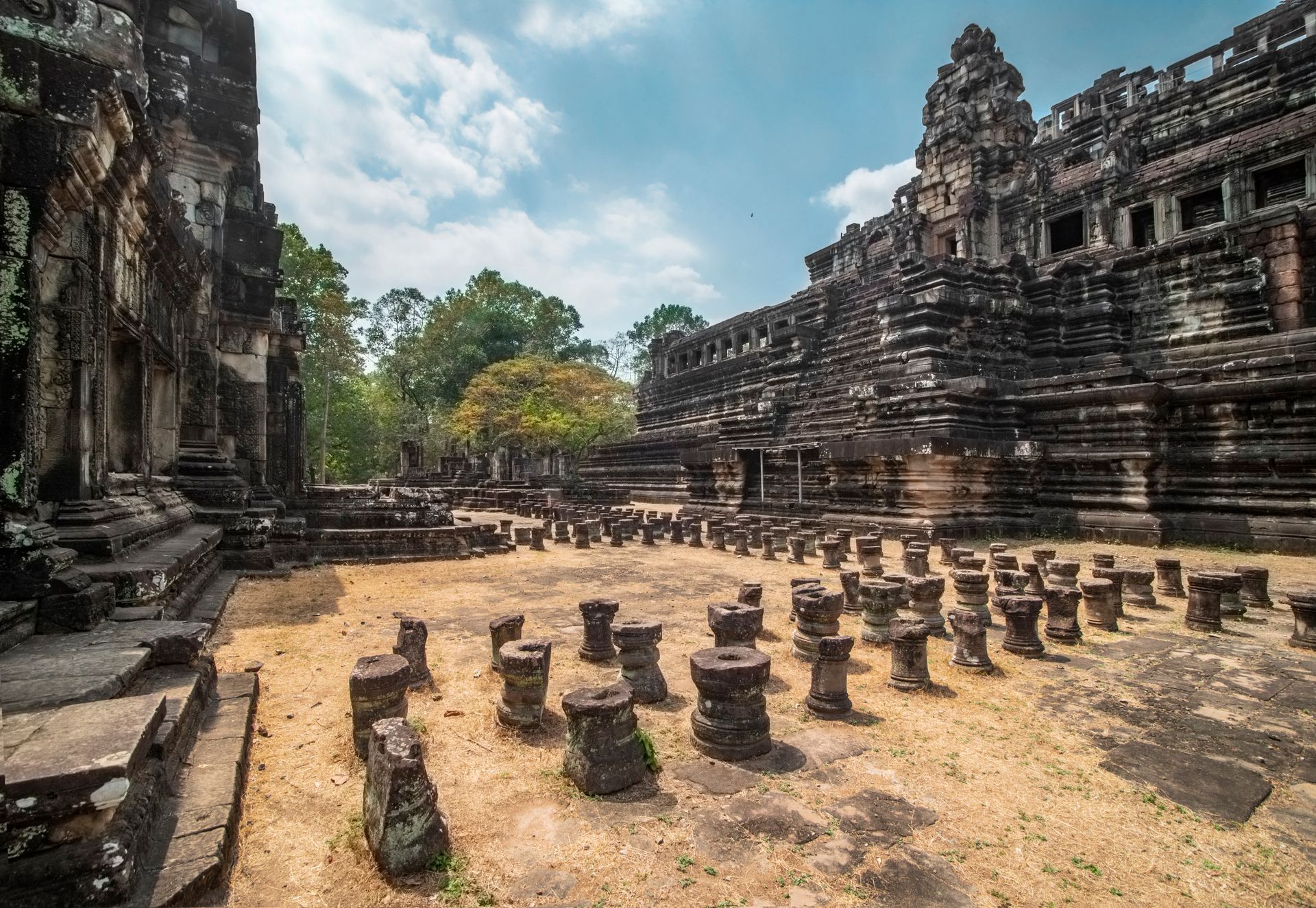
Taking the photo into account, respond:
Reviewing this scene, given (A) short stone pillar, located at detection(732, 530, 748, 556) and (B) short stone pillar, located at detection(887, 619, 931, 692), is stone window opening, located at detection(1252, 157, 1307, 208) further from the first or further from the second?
(B) short stone pillar, located at detection(887, 619, 931, 692)

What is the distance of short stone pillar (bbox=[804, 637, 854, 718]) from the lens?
364 centimetres

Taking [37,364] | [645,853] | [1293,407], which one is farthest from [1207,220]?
[37,364]

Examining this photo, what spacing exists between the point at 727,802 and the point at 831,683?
1.25 metres

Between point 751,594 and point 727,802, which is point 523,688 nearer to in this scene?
point 727,802

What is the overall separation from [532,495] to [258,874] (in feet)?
65.1

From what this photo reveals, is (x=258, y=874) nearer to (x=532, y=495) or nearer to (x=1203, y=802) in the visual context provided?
(x=1203, y=802)

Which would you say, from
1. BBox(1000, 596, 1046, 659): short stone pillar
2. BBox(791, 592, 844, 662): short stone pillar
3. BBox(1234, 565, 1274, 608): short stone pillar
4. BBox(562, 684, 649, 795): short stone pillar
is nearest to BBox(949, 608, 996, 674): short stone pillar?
BBox(1000, 596, 1046, 659): short stone pillar

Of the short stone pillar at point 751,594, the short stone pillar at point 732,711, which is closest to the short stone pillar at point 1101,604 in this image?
the short stone pillar at point 751,594

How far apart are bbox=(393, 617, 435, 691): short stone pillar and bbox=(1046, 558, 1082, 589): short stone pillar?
20.3ft

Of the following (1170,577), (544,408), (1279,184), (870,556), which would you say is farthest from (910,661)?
(544,408)

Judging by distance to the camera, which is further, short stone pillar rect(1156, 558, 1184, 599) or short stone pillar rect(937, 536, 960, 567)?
short stone pillar rect(937, 536, 960, 567)

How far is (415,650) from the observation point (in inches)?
165

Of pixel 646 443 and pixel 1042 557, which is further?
pixel 646 443

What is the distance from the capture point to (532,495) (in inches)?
857
